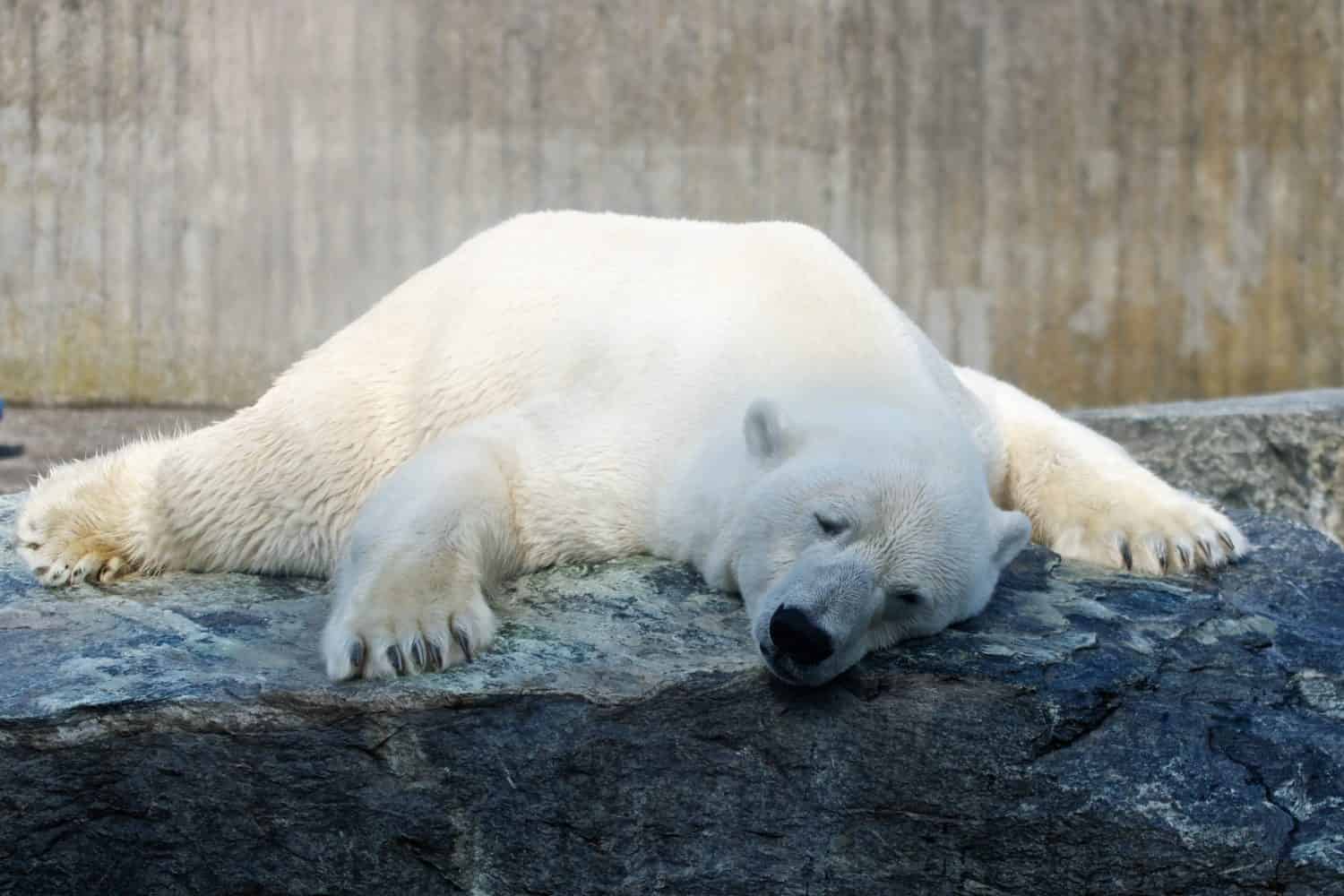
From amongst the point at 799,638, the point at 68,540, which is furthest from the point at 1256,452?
the point at 68,540

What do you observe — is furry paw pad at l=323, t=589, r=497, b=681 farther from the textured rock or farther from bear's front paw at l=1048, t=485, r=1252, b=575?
the textured rock

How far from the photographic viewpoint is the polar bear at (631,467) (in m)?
2.42

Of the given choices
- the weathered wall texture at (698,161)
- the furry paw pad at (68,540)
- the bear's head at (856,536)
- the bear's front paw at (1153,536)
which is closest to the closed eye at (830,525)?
the bear's head at (856,536)

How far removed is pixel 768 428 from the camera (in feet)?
8.50

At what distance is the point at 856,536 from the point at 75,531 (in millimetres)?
1755

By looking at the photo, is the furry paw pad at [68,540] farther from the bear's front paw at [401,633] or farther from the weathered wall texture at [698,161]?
the weathered wall texture at [698,161]

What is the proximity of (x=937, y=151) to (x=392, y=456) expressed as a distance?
553 centimetres

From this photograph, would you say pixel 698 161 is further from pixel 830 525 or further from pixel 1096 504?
pixel 830 525

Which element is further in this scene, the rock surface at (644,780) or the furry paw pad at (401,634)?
the furry paw pad at (401,634)

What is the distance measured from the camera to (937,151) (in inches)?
325

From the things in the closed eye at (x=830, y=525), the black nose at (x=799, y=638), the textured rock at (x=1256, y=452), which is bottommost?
the textured rock at (x=1256, y=452)

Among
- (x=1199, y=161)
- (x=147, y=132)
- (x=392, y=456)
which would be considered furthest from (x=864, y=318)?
(x=1199, y=161)

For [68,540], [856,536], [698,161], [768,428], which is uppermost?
[698,161]

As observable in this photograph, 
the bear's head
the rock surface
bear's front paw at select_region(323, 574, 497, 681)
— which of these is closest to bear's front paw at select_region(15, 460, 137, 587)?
the rock surface
